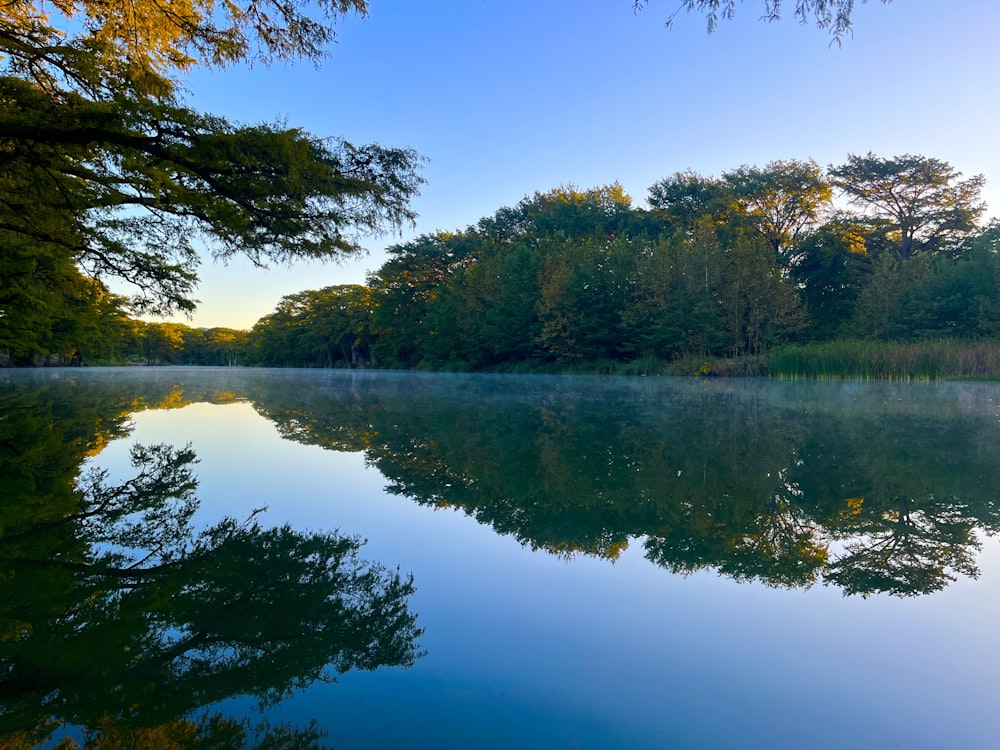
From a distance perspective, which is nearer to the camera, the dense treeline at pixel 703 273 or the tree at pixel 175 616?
the tree at pixel 175 616

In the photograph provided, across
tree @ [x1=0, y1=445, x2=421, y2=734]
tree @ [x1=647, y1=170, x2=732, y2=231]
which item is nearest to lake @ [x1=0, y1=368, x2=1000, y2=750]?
tree @ [x1=0, y1=445, x2=421, y2=734]

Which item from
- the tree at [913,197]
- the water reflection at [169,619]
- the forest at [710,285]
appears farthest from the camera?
the tree at [913,197]

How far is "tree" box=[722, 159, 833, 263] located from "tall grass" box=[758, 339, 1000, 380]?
1271 cm

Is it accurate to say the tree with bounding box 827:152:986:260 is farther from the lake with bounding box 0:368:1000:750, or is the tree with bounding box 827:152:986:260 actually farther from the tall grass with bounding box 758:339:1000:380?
the lake with bounding box 0:368:1000:750

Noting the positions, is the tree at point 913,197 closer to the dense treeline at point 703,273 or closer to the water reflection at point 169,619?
the dense treeline at point 703,273

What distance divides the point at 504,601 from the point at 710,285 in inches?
908

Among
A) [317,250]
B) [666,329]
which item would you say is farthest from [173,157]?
[666,329]

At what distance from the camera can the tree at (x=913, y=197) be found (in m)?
28.2

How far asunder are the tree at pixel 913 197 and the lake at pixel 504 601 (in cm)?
3126

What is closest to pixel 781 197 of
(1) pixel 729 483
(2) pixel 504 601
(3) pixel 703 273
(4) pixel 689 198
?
(4) pixel 689 198

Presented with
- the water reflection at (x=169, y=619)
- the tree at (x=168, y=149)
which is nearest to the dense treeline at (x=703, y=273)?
the tree at (x=168, y=149)

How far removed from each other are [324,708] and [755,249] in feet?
82.3

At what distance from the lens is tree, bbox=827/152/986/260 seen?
1110 inches

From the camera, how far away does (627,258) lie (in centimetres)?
2606
